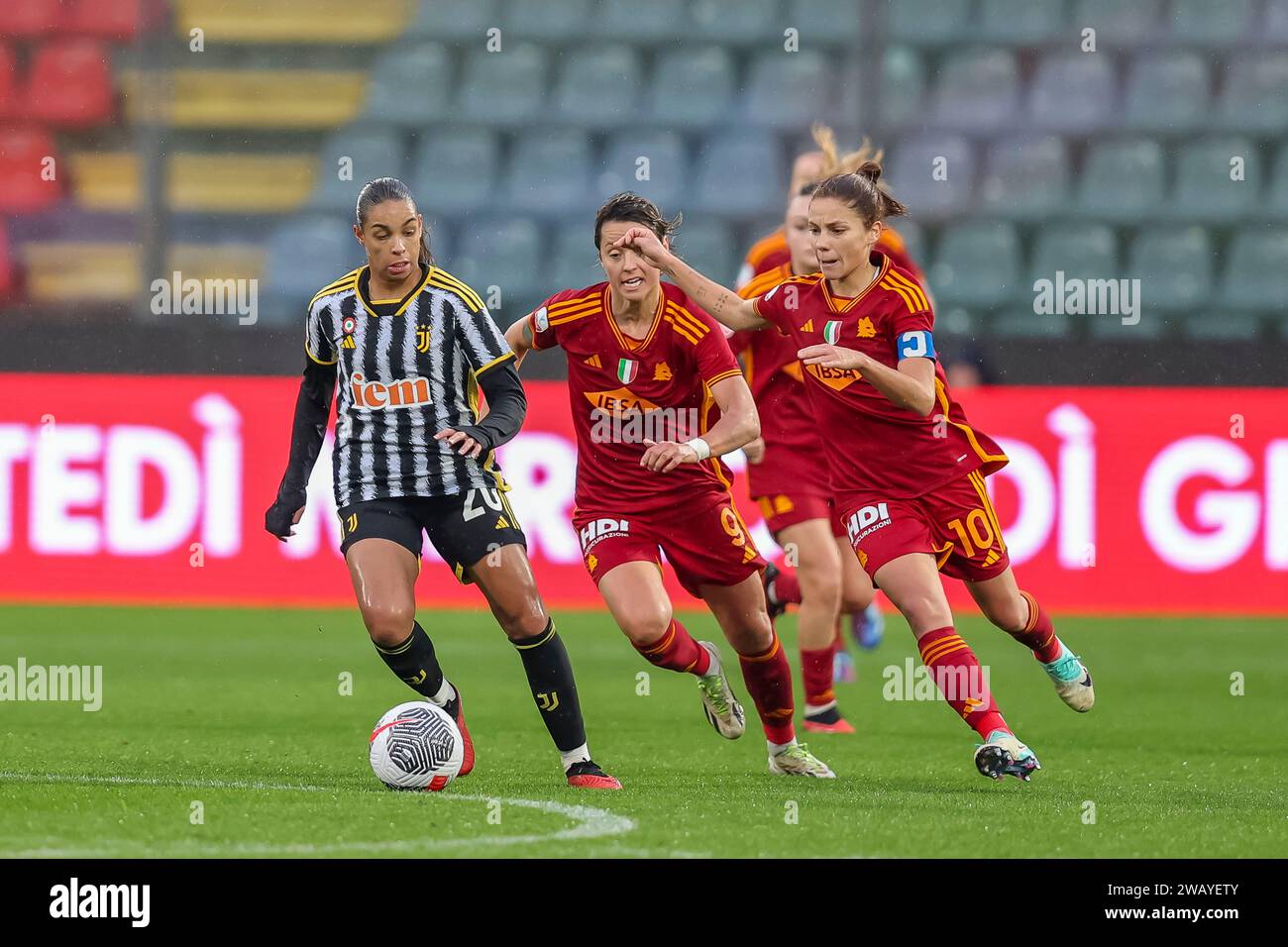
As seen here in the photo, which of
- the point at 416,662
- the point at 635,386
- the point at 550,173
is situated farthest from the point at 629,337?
the point at 550,173

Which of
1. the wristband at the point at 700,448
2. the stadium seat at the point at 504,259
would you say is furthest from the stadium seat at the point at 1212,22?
the wristband at the point at 700,448

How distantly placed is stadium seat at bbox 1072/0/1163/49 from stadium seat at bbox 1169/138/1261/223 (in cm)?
91

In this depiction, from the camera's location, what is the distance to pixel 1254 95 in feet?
46.3

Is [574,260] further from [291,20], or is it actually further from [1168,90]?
[1168,90]

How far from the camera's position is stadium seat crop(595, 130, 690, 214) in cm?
1352

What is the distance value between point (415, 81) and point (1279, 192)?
630 cm

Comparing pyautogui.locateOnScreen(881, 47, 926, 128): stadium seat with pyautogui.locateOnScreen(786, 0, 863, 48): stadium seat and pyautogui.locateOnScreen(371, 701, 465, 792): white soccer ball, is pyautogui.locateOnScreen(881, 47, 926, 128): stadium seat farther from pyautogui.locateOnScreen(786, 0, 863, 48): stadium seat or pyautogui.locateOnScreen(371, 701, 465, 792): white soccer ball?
pyautogui.locateOnScreen(371, 701, 465, 792): white soccer ball

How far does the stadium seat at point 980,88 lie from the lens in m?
14.1

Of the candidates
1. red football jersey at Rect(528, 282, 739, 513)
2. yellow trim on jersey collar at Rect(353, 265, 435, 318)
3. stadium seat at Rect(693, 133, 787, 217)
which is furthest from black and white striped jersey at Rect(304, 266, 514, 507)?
stadium seat at Rect(693, 133, 787, 217)

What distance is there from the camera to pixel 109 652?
9531mm

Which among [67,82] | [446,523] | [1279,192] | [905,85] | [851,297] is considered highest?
[67,82]

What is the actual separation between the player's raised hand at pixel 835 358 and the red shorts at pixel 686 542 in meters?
0.94

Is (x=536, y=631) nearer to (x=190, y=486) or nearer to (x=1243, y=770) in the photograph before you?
(x=1243, y=770)

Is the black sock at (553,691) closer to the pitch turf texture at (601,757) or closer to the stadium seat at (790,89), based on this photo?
the pitch turf texture at (601,757)
